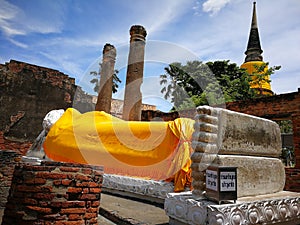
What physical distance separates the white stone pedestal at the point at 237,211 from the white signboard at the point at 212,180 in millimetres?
122

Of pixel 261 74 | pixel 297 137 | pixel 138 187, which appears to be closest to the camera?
pixel 138 187

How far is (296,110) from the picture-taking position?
6.18 meters

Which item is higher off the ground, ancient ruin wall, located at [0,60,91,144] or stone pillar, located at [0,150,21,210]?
ancient ruin wall, located at [0,60,91,144]

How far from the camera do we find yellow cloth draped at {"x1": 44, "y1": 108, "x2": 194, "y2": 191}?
128 inches

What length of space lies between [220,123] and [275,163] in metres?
0.99

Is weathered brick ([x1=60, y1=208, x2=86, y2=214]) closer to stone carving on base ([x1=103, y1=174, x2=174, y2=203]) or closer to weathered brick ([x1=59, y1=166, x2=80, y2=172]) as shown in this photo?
weathered brick ([x1=59, y1=166, x2=80, y2=172])

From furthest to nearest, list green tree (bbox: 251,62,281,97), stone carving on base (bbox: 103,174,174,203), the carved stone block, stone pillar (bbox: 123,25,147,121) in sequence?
green tree (bbox: 251,62,281,97)
stone pillar (bbox: 123,25,147,121)
stone carving on base (bbox: 103,174,174,203)
the carved stone block

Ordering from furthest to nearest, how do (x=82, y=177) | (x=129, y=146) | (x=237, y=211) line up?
(x=129, y=146) < (x=82, y=177) < (x=237, y=211)

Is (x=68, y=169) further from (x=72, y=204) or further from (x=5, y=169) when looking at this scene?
(x=5, y=169)

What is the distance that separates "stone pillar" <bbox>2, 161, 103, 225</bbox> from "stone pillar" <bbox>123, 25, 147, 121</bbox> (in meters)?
4.65

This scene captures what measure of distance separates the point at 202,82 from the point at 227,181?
12.0 metres

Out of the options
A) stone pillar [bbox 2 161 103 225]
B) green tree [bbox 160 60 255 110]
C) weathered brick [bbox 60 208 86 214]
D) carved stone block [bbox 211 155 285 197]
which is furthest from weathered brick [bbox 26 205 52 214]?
green tree [bbox 160 60 255 110]

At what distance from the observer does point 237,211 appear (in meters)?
1.85

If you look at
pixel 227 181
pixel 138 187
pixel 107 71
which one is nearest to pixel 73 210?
pixel 227 181
